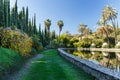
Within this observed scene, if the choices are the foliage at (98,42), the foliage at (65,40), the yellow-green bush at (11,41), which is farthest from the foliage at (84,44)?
the yellow-green bush at (11,41)

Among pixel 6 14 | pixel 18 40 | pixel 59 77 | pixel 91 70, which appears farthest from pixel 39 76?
pixel 6 14

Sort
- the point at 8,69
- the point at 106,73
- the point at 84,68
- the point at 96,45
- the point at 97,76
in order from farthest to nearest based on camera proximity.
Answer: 1. the point at 96,45
2. the point at 84,68
3. the point at 8,69
4. the point at 97,76
5. the point at 106,73

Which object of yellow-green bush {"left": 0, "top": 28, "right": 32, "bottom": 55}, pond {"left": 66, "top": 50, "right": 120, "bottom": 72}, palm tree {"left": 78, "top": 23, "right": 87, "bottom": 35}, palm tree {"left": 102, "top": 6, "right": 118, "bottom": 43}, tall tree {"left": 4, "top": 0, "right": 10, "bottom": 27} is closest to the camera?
yellow-green bush {"left": 0, "top": 28, "right": 32, "bottom": 55}

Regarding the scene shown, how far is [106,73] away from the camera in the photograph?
13812mm

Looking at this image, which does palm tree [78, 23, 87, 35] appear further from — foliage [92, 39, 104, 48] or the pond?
the pond

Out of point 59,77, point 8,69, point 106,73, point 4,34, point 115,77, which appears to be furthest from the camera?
point 4,34

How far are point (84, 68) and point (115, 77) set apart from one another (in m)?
7.17

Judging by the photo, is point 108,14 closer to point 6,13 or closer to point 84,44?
point 84,44

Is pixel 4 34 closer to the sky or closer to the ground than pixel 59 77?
closer to the sky

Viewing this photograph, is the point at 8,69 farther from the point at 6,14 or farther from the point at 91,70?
the point at 6,14

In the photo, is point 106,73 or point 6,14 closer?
point 106,73

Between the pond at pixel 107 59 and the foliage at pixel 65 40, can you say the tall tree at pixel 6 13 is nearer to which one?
the pond at pixel 107 59

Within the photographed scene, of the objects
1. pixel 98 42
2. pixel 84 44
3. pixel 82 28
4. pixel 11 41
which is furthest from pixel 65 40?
pixel 11 41

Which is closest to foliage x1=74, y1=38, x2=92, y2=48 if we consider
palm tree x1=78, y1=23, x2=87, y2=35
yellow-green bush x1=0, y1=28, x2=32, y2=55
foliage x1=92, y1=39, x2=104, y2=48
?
foliage x1=92, y1=39, x2=104, y2=48
